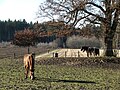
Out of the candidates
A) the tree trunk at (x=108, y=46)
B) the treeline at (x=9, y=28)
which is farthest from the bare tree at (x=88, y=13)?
the treeline at (x=9, y=28)

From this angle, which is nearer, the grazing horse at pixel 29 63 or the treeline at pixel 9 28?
the grazing horse at pixel 29 63

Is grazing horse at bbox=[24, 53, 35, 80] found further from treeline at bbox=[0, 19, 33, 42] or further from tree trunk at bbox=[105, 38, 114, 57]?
treeline at bbox=[0, 19, 33, 42]

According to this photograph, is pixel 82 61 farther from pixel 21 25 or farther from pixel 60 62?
pixel 21 25

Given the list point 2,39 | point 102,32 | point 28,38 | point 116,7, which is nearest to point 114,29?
point 102,32

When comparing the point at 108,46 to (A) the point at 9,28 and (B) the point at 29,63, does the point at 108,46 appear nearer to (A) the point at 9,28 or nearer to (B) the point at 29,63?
(B) the point at 29,63

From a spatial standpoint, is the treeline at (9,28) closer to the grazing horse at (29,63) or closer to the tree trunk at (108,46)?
the tree trunk at (108,46)

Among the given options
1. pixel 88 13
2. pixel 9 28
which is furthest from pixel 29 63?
pixel 9 28

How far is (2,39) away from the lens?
15912 cm

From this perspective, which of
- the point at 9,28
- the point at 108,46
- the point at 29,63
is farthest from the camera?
the point at 9,28

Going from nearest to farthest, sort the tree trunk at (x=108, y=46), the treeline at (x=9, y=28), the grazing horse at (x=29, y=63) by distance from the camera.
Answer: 1. the grazing horse at (x=29, y=63)
2. the tree trunk at (x=108, y=46)
3. the treeline at (x=9, y=28)

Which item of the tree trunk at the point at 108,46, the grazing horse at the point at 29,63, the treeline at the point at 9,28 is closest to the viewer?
the grazing horse at the point at 29,63

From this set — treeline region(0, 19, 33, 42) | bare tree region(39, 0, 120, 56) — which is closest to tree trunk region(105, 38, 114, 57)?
bare tree region(39, 0, 120, 56)

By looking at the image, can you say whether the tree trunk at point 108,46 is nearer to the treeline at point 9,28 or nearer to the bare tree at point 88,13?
the bare tree at point 88,13

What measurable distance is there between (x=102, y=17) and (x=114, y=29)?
2.03m
